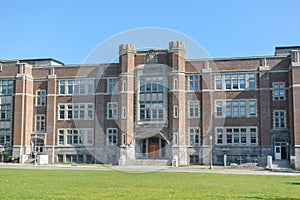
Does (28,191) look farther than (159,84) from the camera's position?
No

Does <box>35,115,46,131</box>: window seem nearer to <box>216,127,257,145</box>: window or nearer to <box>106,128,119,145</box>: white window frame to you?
<box>106,128,119,145</box>: white window frame

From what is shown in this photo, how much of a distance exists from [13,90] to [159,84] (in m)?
16.7

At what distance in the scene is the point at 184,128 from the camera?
44.0m

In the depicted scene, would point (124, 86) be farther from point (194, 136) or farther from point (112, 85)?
point (194, 136)

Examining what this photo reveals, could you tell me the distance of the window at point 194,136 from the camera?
145 ft

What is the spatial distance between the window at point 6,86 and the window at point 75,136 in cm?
738

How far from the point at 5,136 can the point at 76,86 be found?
978cm

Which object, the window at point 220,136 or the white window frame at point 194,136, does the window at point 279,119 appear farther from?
the white window frame at point 194,136

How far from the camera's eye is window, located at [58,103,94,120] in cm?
4750

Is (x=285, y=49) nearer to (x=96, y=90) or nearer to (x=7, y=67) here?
(x=96, y=90)

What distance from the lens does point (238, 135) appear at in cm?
4347

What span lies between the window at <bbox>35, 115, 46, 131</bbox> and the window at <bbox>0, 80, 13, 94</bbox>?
169 inches

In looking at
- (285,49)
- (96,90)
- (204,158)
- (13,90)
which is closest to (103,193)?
(204,158)

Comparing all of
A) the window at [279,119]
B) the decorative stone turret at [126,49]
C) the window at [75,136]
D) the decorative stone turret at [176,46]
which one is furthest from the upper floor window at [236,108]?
the window at [75,136]
